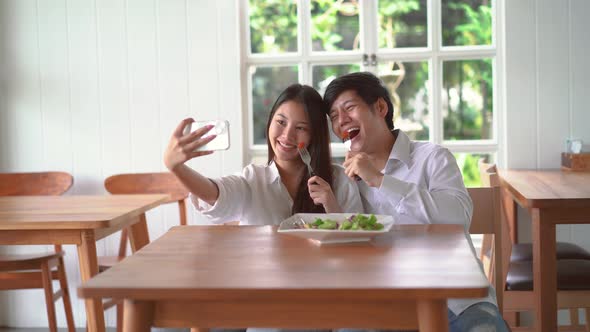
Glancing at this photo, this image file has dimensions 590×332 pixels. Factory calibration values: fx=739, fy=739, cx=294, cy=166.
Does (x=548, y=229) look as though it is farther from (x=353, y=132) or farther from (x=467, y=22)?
(x=467, y=22)

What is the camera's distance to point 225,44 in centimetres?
382

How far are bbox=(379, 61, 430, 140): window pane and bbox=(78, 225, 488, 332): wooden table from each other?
229 centimetres

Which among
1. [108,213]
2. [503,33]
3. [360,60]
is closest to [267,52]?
[360,60]

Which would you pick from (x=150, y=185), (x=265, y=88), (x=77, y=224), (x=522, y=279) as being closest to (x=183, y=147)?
(x=77, y=224)

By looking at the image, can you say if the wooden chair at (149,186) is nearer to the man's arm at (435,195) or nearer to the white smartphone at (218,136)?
the man's arm at (435,195)

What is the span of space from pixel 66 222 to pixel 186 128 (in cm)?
92

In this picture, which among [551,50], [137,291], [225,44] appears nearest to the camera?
[137,291]

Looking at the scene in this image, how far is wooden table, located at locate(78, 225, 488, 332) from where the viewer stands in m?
1.27

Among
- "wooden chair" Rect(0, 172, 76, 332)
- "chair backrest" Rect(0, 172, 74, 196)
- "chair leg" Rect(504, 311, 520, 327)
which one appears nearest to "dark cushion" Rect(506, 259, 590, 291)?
"chair leg" Rect(504, 311, 520, 327)

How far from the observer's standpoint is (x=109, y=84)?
392 centimetres

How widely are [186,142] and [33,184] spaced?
2295mm

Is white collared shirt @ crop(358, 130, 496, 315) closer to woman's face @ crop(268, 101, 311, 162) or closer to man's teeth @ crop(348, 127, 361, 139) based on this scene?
man's teeth @ crop(348, 127, 361, 139)

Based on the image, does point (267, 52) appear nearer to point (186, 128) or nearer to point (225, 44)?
point (225, 44)

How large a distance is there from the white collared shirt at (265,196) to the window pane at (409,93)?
64.8 inches
